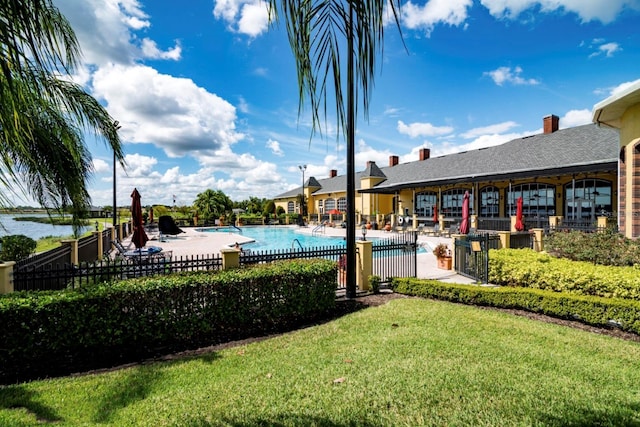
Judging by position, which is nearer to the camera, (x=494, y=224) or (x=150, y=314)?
(x=150, y=314)

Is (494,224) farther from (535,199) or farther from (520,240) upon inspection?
(520,240)

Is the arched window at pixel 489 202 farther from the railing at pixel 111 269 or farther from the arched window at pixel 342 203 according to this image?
the railing at pixel 111 269

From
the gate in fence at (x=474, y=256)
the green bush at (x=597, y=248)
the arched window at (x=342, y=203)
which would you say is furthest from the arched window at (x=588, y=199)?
the arched window at (x=342, y=203)

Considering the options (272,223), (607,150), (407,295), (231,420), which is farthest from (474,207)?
(231,420)

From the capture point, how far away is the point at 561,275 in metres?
7.37

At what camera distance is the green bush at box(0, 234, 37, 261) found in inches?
408

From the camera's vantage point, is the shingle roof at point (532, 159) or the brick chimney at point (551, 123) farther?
the brick chimney at point (551, 123)

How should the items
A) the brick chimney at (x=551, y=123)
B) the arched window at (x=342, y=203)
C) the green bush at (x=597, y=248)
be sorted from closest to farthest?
the green bush at (x=597, y=248) → the brick chimney at (x=551, y=123) → the arched window at (x=342, y=203)

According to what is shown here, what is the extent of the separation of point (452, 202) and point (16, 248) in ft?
96.7

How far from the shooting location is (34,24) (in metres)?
1.15

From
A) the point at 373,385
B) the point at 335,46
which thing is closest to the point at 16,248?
the point at 373,385

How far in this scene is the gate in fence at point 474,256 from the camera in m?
9.42

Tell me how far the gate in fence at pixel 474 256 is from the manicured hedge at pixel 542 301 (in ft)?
6.98

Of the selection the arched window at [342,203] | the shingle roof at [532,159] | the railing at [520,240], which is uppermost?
the shingle roof at [532,159]
